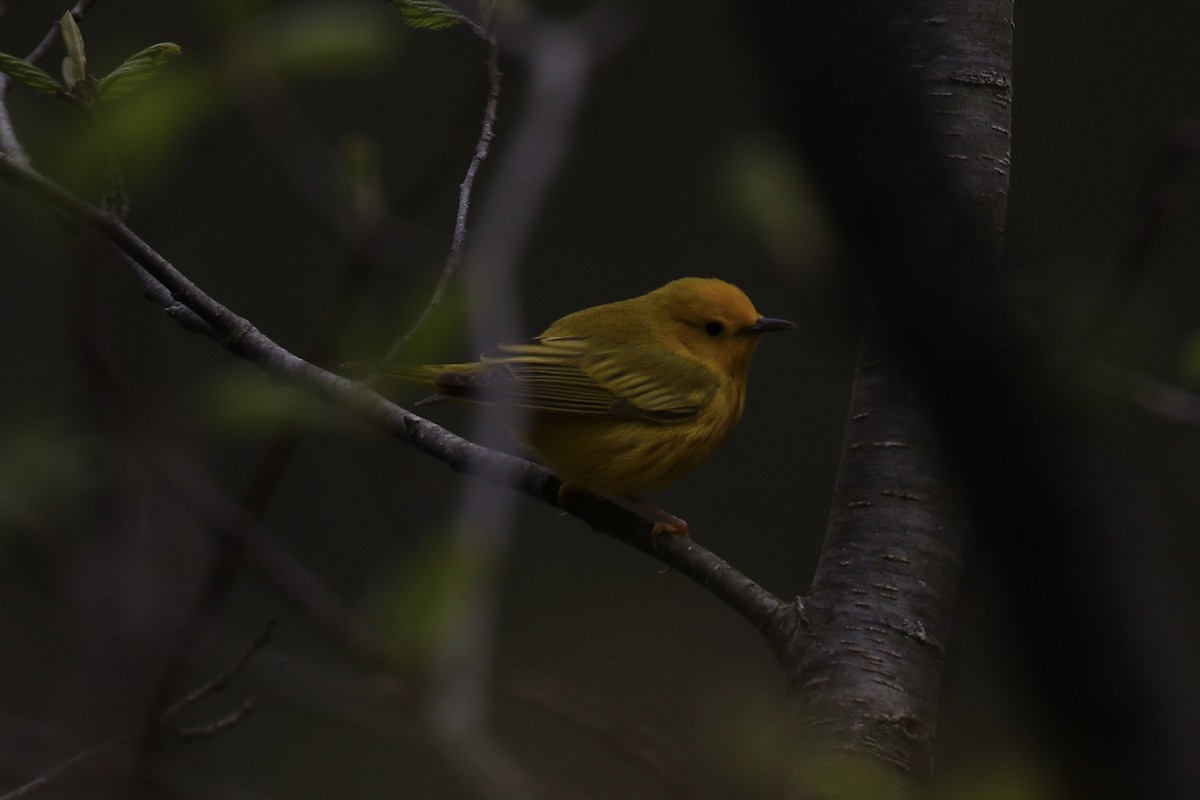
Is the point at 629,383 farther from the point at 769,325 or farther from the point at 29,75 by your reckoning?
the point at 29,75

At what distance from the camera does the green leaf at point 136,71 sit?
1.98 meters

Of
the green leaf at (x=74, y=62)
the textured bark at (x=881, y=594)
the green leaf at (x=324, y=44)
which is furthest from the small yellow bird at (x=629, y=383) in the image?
the green leaf at (x=74, y=62)

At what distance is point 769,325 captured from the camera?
4.16m

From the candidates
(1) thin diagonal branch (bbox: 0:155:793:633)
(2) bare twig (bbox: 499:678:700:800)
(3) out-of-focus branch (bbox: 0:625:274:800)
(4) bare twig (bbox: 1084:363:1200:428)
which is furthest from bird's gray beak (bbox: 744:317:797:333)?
(3) out-of-focus branch (bbox: 0:625:274:800)

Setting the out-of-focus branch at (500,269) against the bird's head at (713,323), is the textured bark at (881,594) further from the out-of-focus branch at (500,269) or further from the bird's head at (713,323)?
the bird's head at (713,323)

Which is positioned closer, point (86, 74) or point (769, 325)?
point (86, 74)

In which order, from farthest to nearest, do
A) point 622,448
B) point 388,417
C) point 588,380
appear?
point 588,380, point 622,448, point 388,417

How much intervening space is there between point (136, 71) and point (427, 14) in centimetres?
50

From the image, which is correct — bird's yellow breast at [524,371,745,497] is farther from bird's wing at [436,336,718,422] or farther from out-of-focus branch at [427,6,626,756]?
out-of-focus branch at [427,6,626,756]

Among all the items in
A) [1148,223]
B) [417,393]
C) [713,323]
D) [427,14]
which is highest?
[713,323]

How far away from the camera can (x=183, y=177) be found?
11.5 feet

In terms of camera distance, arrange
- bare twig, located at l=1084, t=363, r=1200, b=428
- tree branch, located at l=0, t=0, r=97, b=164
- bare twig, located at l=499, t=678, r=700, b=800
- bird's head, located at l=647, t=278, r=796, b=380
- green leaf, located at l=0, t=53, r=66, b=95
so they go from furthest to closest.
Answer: bird's head, located at l=647, t=278, r=796, b=380, bare twig, located at l=1084, t=363, r=1200, b=428, tree branch, located at l=0, t=0, r=97, b=164, green leaf, located at l=0, t=53, r=66, b=95, bare twig, located at l=499, t=678, r=700, b=800

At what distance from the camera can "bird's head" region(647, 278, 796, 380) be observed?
4227 mm

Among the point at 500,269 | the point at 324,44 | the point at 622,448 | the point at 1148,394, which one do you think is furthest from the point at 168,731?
the point at 1148,394
